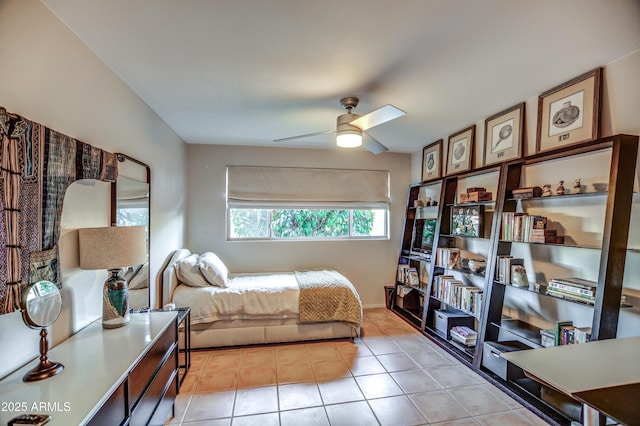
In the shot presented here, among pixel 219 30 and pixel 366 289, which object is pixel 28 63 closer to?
pixel 219 30

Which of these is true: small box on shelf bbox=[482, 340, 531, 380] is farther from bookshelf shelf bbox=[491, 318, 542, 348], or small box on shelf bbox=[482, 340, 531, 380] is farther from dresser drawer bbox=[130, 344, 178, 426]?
dresser drawer bbox=[130, 344, 178, 426]

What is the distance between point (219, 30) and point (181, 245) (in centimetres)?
298

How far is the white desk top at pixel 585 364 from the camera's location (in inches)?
44.3

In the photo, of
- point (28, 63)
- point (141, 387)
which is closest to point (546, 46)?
point (28, 63)

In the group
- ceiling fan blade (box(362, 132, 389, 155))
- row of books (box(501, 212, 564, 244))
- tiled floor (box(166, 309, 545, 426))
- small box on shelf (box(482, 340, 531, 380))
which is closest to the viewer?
tiled floor (box(166, 309, 545, 426))

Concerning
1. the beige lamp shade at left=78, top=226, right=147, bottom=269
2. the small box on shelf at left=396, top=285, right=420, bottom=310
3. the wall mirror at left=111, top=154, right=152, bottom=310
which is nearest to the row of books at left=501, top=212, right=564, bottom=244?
the small box on shelf at left=396, top=285, right=420, bottom=310

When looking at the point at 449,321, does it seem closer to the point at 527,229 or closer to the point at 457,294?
the point at 457,294

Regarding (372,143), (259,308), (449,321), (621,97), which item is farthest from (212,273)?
(621,97)

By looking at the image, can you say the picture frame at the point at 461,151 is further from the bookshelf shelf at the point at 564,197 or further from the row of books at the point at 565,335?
the row of books at the point at 565,335

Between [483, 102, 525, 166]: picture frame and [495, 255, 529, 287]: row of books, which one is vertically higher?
[483, 102, 525, 166]: picture frame

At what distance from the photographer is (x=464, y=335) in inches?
117

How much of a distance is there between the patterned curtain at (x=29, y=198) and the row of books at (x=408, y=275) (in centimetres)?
375

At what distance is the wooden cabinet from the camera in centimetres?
180

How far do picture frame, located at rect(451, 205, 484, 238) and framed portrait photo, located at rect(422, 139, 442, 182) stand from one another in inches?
25.3
